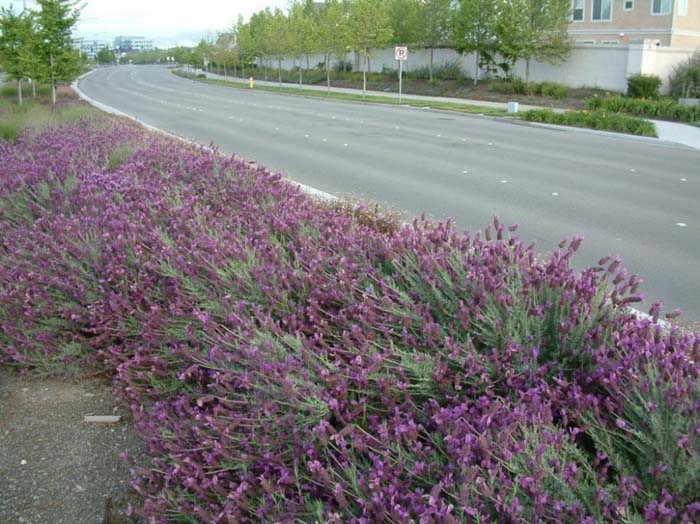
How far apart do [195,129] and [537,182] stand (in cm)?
1335

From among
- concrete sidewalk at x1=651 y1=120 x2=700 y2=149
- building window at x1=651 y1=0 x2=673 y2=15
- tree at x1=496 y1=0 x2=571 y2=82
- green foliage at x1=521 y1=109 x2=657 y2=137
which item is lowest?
concrete sidewalk at x1=651 y1=120 x2=700 y2=149

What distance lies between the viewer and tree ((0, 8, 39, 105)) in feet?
93.9

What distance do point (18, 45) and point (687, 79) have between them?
92.8ft

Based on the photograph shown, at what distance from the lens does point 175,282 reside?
170 inches

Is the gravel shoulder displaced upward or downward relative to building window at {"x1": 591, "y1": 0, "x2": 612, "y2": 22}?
downward

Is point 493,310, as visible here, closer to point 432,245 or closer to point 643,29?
point 432,245

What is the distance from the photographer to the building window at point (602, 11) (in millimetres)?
43906

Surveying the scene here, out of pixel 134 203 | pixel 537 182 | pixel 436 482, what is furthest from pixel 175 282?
pixel 537 182

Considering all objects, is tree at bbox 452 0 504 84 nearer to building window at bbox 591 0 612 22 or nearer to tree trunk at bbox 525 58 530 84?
tree trunk at bbox 525 58 530 84

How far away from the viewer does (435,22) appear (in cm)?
4594

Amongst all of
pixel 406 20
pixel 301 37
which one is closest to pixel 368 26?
pixel 406 20

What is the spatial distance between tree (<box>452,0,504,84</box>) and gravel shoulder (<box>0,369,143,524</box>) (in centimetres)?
3919

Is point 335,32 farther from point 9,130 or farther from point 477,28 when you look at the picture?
point 9,130

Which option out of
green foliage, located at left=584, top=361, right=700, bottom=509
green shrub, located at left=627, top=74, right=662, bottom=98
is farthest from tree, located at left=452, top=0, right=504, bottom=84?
green foliage, located at left=584, top=361, right=700, bottom=509
